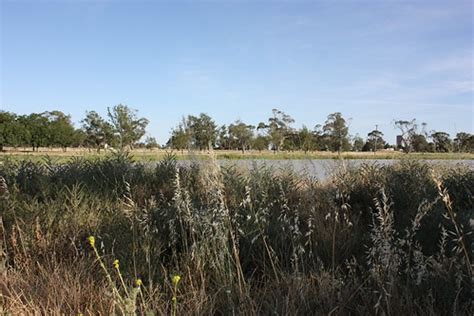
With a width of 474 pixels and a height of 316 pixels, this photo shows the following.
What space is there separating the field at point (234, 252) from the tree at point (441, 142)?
499 cm

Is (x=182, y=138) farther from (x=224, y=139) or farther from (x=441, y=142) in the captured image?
(x=224, y=139)

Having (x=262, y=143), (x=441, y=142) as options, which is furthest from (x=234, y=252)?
(x=262, y=143)

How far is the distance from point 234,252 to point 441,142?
1062cm

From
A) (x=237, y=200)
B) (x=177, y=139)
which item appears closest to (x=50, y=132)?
(x=177, y=139)

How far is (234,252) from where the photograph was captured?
133 inches

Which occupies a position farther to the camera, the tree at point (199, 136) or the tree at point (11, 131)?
the tree at point (11, 131)

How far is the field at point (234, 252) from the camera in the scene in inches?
115

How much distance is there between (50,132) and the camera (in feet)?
237

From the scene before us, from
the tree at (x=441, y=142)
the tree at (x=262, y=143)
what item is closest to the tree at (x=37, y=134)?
the tree at (x=262, y=143)

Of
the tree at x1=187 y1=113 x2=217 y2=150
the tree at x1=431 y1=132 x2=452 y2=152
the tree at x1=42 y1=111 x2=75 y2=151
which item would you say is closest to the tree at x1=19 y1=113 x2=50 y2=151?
the tree at x1=42 y1=111 x2=75 y2=151

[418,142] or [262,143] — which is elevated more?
[262,143]

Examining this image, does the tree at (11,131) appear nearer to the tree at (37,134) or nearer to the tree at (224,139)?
the tree at (37,134)

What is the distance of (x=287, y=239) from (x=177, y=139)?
6005 millimetres

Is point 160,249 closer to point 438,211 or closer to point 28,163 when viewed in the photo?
point 438,211
